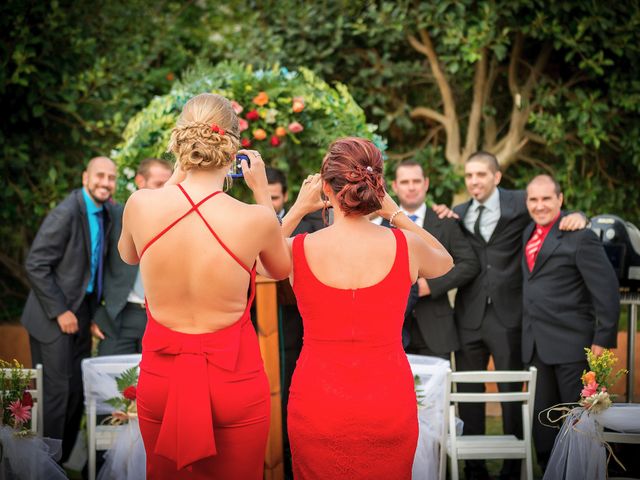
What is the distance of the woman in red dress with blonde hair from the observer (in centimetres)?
264

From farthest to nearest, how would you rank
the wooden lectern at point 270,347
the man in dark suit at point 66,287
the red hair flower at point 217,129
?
the man in dark suit at point 66,287
the wooden lectern at point 270,347
the red hair flower at point 217,129

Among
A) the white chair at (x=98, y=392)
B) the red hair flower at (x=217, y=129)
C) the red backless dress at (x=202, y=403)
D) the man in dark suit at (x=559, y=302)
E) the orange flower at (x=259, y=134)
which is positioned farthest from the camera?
the orange flower at (x=259, y=134)

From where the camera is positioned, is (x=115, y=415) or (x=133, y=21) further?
(x=133, y=21)

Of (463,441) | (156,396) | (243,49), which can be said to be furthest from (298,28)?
(156,396)

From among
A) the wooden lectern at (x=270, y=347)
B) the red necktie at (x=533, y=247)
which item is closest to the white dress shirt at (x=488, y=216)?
the red necktie at (x=533, y=247)

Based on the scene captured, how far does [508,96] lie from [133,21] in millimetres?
4254

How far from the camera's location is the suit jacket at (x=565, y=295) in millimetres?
4840

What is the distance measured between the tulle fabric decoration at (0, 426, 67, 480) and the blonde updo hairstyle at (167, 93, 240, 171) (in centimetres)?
155

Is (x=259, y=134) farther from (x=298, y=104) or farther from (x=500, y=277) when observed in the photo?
(x=500, y=277)

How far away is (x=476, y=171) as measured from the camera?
17.5 feet

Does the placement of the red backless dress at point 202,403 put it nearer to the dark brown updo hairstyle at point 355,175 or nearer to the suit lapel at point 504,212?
the dark brown updo hairstyle at point 355,175

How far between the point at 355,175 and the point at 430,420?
199cm

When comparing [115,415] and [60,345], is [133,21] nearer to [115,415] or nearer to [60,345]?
[60,345]

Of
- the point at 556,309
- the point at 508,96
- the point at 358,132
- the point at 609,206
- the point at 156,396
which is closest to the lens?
the point at 156,396
